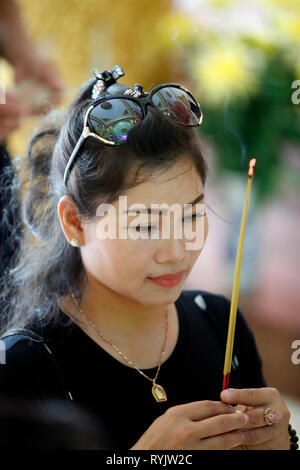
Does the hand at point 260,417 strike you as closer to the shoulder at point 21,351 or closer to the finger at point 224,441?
the finger at point 224,441

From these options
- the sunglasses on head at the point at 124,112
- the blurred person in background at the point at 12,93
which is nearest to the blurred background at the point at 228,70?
the blurred person in background at the point at 12,93

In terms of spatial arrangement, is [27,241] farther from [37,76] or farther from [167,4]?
[167,4]

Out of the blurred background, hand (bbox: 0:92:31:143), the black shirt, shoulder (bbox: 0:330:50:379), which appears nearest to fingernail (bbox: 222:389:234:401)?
the black shirt

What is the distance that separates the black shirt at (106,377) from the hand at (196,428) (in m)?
0.06

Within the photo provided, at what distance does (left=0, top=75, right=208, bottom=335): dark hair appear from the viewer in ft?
2.11

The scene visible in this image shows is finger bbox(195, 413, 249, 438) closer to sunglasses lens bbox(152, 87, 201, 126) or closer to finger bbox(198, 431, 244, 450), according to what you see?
finger bbox(198, 431, 244, 450)

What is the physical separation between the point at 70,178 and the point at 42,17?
1.27m

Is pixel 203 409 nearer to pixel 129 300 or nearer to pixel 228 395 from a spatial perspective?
pixel 228 395

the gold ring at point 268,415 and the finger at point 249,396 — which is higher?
the finger at point 249,396

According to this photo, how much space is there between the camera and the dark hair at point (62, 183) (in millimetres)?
643

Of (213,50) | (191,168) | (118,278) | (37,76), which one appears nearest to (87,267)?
(118,278)

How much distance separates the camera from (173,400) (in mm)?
693

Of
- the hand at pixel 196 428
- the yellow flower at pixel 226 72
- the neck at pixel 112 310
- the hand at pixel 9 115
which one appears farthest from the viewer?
the yellow flower at pixel 226 72

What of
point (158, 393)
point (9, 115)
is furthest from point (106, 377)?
point (9, 115)
